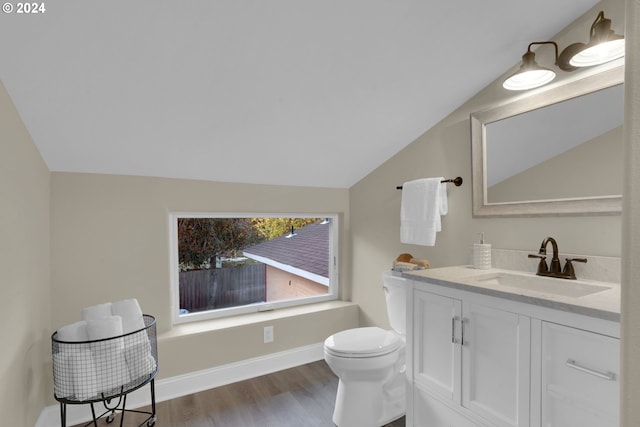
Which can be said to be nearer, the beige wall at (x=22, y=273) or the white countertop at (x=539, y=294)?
the white countertop at (x=539, y=294)

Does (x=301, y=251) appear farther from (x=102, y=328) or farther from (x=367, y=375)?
(x=102, y=328)

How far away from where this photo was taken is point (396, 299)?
7.10 ft

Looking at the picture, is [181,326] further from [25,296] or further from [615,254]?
[615,254]

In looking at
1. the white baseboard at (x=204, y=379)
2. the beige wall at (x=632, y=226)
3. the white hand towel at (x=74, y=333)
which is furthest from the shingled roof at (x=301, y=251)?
the beige wall at (x=632, y=226)

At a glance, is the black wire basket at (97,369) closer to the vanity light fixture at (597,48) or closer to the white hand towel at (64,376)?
the white hand towel at (64,376)

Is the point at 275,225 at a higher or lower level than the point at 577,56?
lower

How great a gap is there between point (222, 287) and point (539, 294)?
220 cm

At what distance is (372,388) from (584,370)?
1.14 meters

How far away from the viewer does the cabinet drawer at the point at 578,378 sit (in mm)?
1030

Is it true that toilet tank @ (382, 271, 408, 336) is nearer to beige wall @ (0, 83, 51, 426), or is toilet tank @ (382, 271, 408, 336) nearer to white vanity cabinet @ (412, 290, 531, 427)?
white vanity cabinet @ (412, 290, 531, 427)

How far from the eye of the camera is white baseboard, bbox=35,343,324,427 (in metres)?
1.96

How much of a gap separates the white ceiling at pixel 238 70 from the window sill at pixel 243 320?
110 centimetres

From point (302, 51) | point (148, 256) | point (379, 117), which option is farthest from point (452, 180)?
point (148, 256)

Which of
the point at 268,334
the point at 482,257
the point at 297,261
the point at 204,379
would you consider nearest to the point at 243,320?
the point at 268,334
